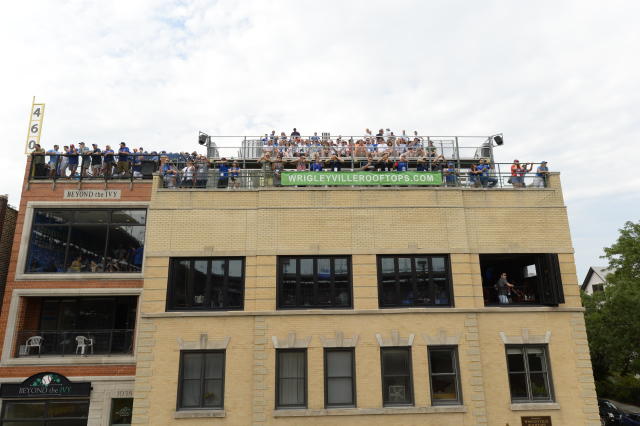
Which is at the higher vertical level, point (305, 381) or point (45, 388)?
point (305, 381)

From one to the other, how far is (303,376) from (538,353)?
8.32 m

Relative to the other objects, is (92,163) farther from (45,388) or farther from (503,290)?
(503,290)

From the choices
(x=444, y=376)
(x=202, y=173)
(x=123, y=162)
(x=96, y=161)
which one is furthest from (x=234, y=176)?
(x=444, y=376)

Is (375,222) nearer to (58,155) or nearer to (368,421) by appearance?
(368,421)

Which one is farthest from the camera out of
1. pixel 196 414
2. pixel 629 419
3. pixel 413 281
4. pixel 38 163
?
pixel 629 419

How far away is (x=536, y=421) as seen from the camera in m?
14.0

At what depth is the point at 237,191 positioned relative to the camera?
1612cm

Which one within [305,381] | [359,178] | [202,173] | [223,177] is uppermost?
[202,173]

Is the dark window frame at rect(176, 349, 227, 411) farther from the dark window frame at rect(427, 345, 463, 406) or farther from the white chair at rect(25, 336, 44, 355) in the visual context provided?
the dark window frame at rect(427, 345, 463, 406)

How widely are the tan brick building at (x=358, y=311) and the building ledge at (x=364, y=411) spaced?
0.04 metres

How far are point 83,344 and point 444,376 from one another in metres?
13.8

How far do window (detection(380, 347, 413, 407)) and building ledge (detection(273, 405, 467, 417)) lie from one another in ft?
1.02

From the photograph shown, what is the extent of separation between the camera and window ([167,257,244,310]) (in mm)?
15105

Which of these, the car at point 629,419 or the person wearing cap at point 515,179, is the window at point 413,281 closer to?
the person wearing cap at point 515,179
